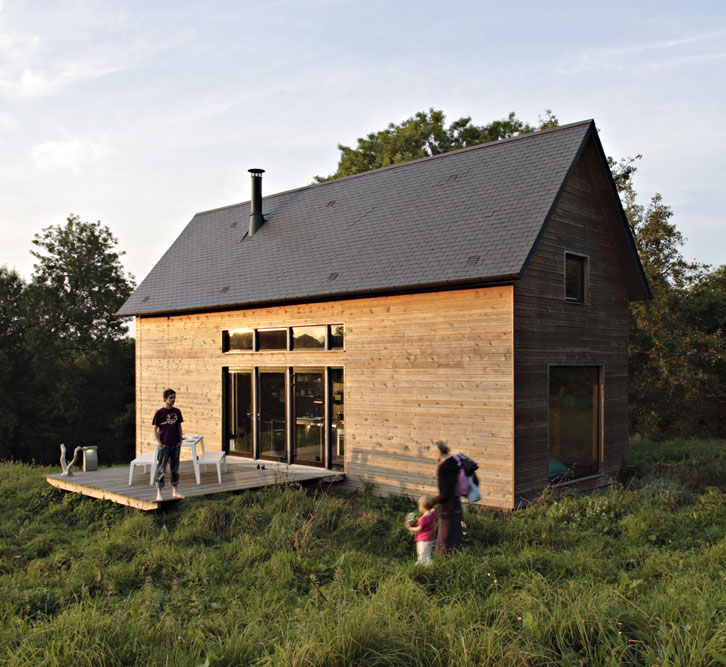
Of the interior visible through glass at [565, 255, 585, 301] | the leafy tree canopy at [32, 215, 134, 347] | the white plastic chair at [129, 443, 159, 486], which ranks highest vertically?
the leafy tree canopy at [32, 215, 134, 347]

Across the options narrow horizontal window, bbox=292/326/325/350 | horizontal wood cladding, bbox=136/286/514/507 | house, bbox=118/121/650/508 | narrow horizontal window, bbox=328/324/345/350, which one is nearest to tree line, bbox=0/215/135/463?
house, bbox=118/121/650/508

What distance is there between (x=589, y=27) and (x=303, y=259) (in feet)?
24.1

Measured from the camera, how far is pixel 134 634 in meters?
4.32

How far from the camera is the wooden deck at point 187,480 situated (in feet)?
33.3

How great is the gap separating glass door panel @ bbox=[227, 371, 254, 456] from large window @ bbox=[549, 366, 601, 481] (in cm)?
680

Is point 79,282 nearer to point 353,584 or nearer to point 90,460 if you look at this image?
point 90,460

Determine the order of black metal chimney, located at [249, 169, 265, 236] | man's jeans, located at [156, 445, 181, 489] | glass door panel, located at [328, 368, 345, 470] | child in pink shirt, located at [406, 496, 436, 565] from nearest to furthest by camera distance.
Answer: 1. child in pink shirt, located at [406, 496, 436, 565]
2. man's jeans, located at [156, 445, 181, 489]
3. glass door panel, located at [328, 368, 345, 470]
4. black metal chimney, located at [249, 169, 265, 236]

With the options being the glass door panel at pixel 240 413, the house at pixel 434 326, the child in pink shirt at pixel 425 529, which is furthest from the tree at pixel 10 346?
the child in pink shirt at pixel 425 529

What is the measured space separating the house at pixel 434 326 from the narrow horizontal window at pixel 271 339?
0.05 m

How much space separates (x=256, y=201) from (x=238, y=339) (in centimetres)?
437

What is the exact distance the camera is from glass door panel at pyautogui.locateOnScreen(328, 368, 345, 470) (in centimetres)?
1245

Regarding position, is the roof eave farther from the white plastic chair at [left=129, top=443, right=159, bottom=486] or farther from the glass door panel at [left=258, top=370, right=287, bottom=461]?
the white plastic chair at [left=129, top=443, right=159, bottom=486]

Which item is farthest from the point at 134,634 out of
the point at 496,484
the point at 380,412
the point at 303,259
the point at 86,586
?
the point at 303,259

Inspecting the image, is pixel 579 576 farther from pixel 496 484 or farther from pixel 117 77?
pixel 117 77
